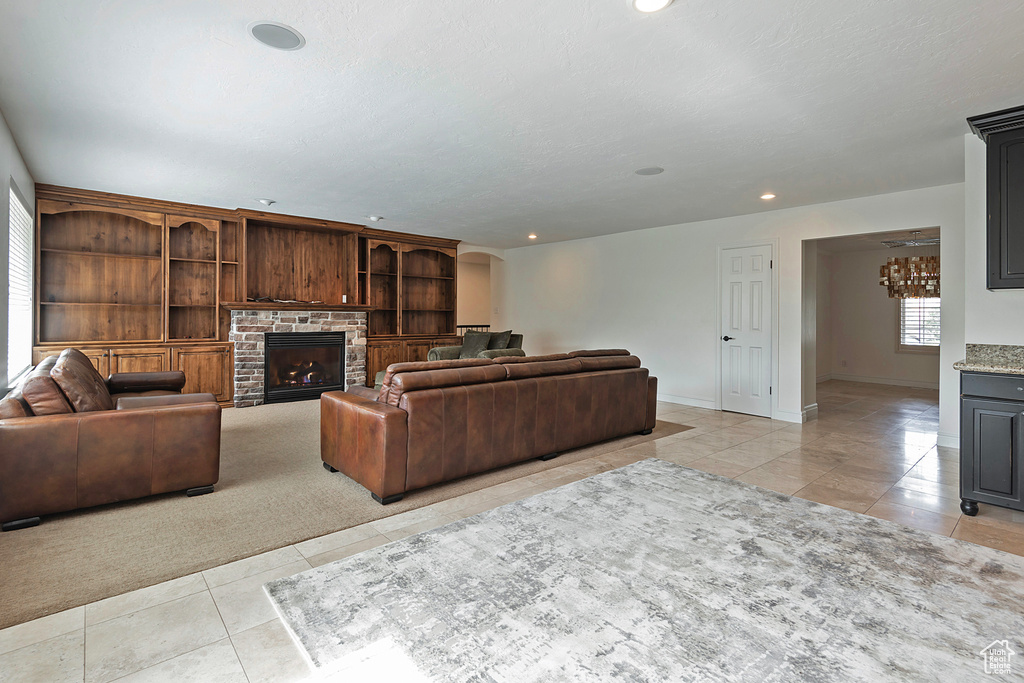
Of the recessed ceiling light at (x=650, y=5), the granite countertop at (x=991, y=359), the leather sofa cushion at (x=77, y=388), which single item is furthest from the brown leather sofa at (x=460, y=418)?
the granite countertop at (x=991, y=359)

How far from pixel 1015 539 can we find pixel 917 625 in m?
1.47

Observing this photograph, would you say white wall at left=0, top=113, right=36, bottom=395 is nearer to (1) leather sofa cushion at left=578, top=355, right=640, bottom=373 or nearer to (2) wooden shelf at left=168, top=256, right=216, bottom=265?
(2) wooden shelf at left=168, top=256, right=216, bottom=265

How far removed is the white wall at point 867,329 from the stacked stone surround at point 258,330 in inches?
358

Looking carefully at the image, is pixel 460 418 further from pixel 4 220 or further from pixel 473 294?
pixel 473 294

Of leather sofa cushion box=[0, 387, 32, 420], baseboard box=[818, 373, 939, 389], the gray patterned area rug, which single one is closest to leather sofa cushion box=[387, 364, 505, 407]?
the gray patterned area rug

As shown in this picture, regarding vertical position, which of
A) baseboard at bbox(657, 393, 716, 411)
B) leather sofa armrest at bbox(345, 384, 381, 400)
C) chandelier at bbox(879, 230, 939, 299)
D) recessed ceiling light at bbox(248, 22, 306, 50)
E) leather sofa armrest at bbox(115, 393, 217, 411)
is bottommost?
baseboard at bbox(657, 393, 716, 411)

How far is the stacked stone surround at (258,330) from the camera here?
21.2 ft

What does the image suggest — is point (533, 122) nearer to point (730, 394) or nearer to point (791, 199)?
point (791, 199)

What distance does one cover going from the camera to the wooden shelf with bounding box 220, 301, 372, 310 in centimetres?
638

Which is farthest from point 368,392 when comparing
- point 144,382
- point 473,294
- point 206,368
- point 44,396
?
point 473,294

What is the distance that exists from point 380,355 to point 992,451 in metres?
7.07

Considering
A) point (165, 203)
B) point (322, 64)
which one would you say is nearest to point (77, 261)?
point (165, 203)

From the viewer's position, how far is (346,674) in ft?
5.29

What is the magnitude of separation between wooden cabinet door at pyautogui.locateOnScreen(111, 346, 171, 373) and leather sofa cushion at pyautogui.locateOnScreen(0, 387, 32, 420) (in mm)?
3002
